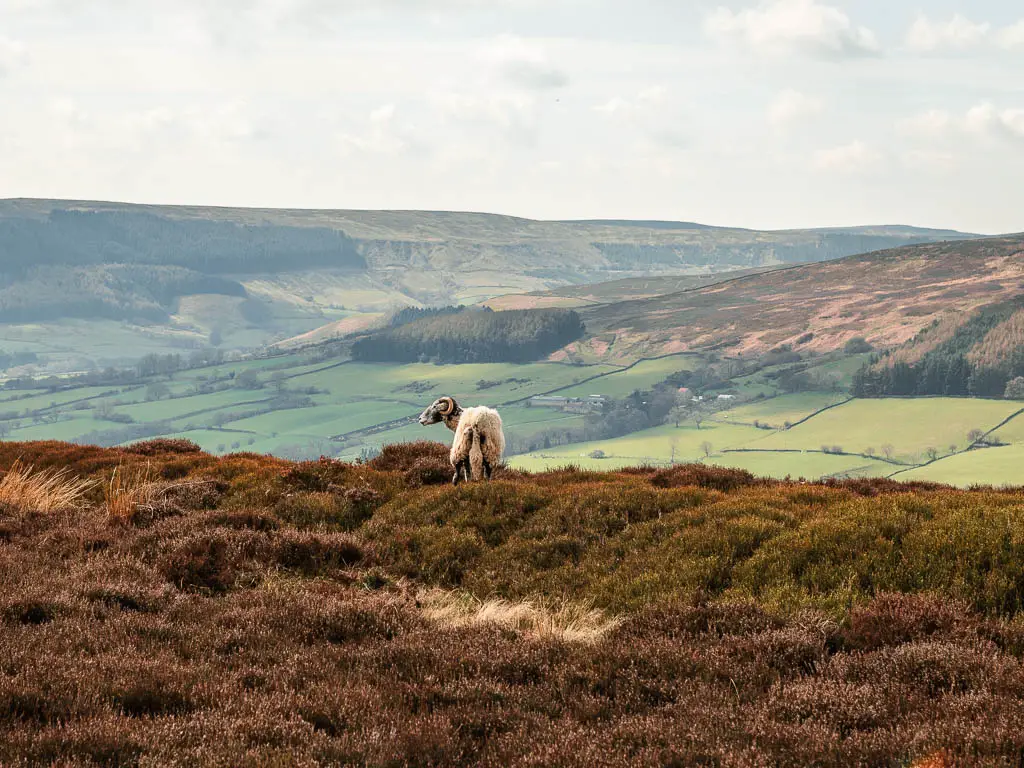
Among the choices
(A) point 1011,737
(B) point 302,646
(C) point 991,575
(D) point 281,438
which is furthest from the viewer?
(D) point 281,438

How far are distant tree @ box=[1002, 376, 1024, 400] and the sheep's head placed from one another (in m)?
132

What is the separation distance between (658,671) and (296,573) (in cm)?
664

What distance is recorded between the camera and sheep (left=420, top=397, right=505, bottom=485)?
17516mm

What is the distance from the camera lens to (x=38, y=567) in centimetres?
1209

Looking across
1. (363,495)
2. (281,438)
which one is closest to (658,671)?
(363,495)

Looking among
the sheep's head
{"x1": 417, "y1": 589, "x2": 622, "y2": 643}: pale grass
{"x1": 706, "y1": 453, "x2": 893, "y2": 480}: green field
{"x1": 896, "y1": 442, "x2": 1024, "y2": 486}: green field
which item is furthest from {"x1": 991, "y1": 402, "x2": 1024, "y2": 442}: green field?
{"x1": 417, "y1": 589, "x2": 622, "y2": 643}: pale grass

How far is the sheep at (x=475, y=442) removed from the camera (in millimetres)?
17516

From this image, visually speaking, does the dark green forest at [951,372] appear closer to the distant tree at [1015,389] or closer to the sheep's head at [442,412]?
the distant tree at [1015,389]

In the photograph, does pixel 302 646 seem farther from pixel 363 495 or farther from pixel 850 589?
pixel 363 495

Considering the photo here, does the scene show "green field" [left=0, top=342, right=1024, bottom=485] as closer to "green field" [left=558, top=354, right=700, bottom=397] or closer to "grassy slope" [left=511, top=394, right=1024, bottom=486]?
"grassy slope" [left=511, top=394, right=1024, bottom=486]

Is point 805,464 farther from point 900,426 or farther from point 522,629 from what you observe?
point 522,629

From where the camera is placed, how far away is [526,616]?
10.5 metres

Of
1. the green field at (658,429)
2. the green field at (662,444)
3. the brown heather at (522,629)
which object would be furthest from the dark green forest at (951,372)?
the brown heather at (522,629)

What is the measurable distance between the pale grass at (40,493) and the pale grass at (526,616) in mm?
9722
